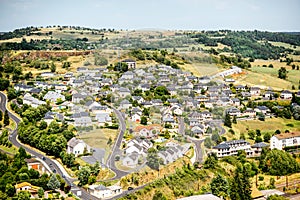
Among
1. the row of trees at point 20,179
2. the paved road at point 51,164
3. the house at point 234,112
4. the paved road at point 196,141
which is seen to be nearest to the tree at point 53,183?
the row of trees at point 20,179

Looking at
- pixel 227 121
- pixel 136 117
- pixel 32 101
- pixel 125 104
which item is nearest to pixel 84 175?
pixel 136 117

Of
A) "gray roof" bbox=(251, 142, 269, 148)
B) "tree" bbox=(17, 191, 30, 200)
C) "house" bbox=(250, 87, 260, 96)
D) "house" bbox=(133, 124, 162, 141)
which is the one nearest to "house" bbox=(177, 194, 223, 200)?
"tree" bbox=(17, 191, 30, 200)

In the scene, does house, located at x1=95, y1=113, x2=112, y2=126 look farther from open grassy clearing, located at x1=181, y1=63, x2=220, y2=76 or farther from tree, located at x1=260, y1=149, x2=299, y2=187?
open grassy clearing, located at x1=181, y1=63, x2=220, y2=76

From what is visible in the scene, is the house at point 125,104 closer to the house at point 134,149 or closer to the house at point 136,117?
the house at point 136,117

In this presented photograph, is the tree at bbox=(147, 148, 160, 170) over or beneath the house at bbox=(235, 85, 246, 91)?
beneath

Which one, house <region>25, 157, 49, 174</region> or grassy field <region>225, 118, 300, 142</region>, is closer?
house <region>25, 157, 49, 174</region>

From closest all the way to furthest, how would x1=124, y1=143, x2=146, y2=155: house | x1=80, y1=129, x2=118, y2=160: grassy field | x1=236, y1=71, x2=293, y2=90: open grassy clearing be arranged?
x1=124, y1=143, x2=146, y2=155: house < x1=80, y1=129, x2=118, y2=160: grassy field < x1=236, y1=71, x2=293, y2=90: open grassy clearing
